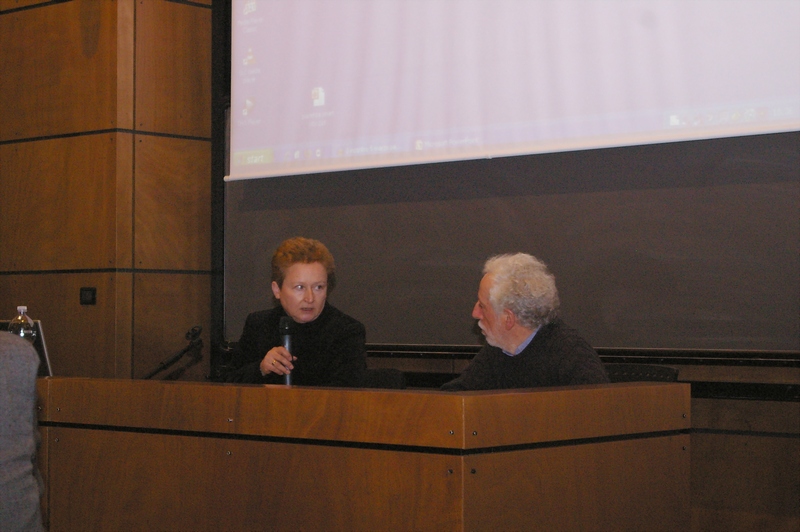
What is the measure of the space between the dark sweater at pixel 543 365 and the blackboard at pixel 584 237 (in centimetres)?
107

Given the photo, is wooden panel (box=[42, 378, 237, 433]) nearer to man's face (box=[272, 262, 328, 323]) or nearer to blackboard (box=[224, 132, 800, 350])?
man's face (box=[272, 262, 328, 323])

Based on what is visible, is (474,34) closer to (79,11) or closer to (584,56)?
(584,56)

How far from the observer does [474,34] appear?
412 centimetres

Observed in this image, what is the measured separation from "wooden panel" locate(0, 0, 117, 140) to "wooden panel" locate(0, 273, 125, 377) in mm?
775

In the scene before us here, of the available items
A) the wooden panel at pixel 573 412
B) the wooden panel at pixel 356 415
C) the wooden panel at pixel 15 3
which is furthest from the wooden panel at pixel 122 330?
the wooden panel at pixel 573 412

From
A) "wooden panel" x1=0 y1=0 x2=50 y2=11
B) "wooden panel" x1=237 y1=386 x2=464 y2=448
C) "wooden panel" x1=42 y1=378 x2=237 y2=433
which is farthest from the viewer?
"wooden panel" x1=0 y1=0 x2=50 y2=11

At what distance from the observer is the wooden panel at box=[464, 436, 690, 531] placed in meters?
1.77

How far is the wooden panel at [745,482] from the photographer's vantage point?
137 inches

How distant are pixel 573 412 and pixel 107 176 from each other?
3.42 meters

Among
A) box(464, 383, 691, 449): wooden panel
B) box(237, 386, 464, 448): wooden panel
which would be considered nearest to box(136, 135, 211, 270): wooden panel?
box(237, 386, 464, 448): wooden panel

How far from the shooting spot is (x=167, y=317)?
489 centimetres

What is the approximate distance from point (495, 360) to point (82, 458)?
4.01 ft

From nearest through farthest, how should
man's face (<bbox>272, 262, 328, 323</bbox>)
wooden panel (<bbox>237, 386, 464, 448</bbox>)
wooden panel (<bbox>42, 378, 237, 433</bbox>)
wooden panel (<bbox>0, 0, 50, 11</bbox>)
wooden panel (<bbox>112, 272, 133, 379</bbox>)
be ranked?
wooden panel (<bbox>237, 386, 464, 448</bbox>), wooden panel (<bbox>42, 378, 237, 433</bbox>), man's face (<bbox>272, 262, 328, 323</bbox>), wooden panel (<bbox>112, 272, 133, 379</bbox>), wooden panel (<bbox>0, 0, 50, 11</bbox>)

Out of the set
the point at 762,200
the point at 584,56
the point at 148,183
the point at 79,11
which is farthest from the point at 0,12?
the point at 762,200
